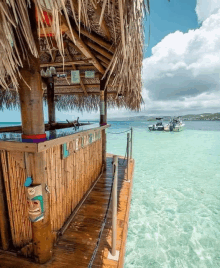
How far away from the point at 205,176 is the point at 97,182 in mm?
4871

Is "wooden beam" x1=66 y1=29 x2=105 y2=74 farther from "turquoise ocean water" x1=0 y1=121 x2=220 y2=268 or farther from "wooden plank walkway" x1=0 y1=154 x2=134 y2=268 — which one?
"turquoise ocean water" x1=0 y1=121 x2=220 y2=268

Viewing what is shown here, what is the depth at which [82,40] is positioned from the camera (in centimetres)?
220

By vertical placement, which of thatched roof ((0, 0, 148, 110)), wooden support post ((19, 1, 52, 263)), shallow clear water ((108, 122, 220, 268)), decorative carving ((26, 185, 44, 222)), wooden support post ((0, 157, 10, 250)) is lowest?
shallow clear water ((108, 122, 220, 268))

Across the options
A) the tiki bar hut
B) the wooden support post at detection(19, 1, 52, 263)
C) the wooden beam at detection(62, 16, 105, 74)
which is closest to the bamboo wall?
the tiki bar hut

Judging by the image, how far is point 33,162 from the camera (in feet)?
4.98

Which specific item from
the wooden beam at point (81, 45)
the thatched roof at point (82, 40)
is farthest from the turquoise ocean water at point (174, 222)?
the wooden beam at point (81, 45)

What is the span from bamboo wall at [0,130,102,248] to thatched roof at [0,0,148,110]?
0.93 metres

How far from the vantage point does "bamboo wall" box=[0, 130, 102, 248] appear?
5.59 ft

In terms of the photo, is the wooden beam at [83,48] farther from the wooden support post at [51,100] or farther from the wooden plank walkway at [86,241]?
the wooden plank walkway at [86,241]

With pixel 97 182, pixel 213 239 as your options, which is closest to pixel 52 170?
pixel 97 182

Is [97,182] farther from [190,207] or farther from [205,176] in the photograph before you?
[205,176]

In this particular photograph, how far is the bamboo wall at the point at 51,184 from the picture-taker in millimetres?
1704

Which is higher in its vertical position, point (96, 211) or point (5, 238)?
point (5, 238)

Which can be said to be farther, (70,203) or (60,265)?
(70,203)
